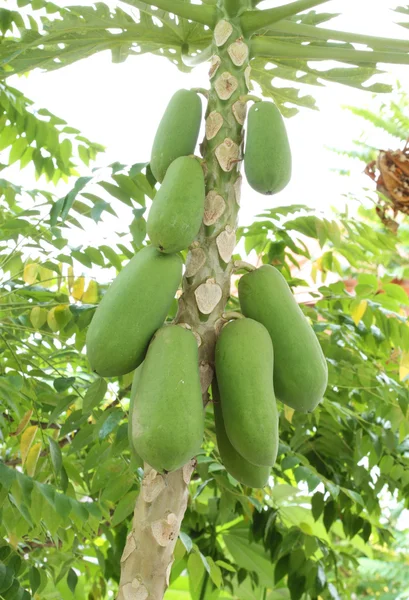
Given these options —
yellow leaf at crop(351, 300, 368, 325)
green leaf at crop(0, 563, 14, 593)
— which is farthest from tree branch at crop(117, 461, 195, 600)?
yellow leaf at crop(351, 300, 368, 325)

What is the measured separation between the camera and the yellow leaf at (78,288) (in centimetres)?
140

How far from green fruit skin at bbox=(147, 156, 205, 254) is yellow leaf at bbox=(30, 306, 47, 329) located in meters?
0.63

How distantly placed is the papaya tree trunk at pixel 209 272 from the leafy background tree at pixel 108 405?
0.58 ft

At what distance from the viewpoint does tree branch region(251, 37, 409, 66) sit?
3.06 ft

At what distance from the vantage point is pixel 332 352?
148 cm

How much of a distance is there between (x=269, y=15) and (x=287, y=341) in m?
0.42

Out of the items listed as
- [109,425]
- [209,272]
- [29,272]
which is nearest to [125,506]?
[109,425]

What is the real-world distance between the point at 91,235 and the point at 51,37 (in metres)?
0.51

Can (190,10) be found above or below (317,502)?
above

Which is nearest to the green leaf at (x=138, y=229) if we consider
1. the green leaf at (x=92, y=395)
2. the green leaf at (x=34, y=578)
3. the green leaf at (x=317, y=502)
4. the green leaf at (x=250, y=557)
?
the green leaf at (x=92, y=395)

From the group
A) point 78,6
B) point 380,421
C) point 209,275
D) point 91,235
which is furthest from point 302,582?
point 78,6

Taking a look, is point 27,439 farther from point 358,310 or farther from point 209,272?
point 358,310

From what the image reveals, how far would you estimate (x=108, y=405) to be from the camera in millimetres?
1645

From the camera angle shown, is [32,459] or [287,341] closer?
[287,341]
